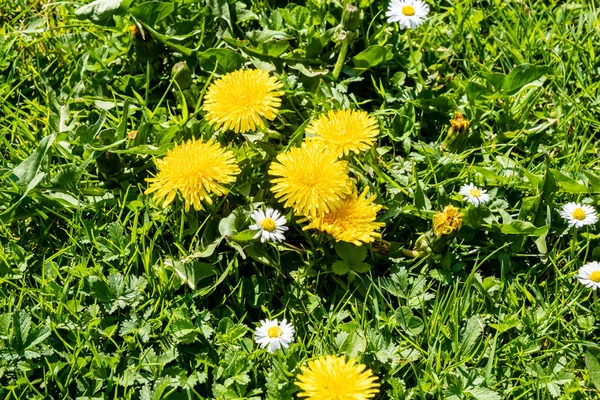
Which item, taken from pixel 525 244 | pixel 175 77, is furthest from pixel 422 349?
pixel 175 77

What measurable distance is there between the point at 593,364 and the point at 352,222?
0.88 m

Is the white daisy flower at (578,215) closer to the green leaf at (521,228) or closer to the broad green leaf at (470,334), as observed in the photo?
the green leaf at (521,228)

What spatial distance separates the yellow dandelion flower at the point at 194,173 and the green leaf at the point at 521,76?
3.76 feet

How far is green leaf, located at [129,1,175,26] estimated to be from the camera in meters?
2.77

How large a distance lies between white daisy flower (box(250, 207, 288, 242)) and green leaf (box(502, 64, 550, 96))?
109 centimetres

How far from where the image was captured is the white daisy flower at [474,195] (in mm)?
2438

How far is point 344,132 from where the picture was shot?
7.89 ft

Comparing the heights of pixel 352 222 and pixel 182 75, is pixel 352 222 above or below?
below

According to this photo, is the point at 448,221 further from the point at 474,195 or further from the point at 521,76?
the point at 521,76

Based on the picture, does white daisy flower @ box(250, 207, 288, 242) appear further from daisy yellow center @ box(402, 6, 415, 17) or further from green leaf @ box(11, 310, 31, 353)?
daisy yellow center @ box(402, 6, 415, 17)

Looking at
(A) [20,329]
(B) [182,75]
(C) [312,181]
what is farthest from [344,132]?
(A) [20,329]

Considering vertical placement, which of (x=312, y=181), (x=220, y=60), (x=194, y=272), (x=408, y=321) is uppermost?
(x=220, y=60)

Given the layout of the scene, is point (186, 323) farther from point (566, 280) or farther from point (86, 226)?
point (566, 280)

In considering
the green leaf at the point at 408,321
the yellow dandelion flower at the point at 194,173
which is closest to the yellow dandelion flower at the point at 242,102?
the yellow dandelion flower at the point at 194,173
